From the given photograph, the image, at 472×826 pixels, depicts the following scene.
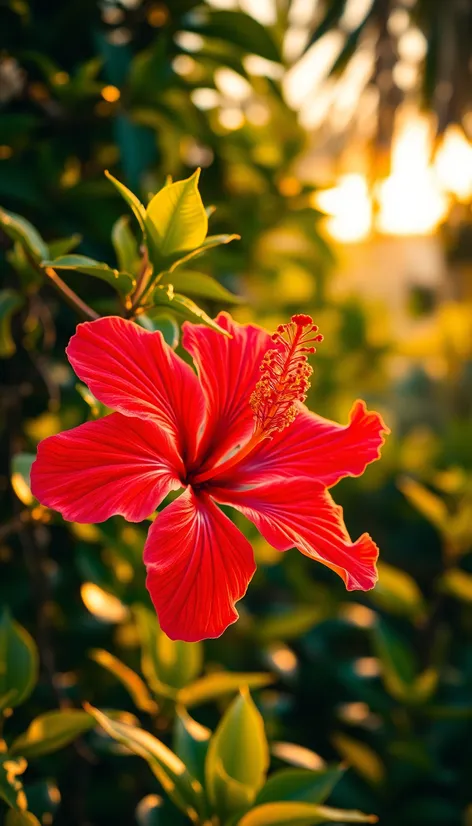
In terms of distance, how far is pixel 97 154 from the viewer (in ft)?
4.29

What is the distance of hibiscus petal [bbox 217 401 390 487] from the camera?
697 mm

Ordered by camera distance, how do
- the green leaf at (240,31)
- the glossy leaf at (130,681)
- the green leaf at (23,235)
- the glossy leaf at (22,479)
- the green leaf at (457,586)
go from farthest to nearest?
1. the green leaf at (457,586)
2. the green leaf at (240,31)
3. the glossy leaf at (130,681)
4. the glossy leaf at (22,479)
5. the green leaf at (23,235)

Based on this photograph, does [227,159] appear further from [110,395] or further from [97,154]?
[110,395]

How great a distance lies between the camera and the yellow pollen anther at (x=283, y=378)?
685mm

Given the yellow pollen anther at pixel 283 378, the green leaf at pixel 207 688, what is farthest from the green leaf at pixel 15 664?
the yellow pollen anther at pixel 283 378

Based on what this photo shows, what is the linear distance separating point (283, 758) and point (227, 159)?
3.28 ft

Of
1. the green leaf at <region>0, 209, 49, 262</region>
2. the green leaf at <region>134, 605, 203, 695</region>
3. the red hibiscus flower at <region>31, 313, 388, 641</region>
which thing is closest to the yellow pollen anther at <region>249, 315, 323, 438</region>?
the red hibiscus flower at <region>31, 313, 388, 641</region>

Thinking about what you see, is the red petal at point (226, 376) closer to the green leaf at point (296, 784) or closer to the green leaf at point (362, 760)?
the green leaf at point (296, 784)

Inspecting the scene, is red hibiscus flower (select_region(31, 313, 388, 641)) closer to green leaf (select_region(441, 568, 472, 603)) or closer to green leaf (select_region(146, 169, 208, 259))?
green leaf (select_region(146, 169, 208, 259))

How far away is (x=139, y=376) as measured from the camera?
2.04 ft

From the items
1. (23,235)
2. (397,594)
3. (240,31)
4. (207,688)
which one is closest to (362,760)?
(397,594)

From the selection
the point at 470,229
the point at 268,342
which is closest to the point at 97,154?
the point at 268,342

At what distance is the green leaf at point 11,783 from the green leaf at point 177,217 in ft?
1.65

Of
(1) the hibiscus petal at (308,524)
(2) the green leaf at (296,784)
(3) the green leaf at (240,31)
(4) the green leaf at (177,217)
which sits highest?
(3) the green leaf at (240,31)
